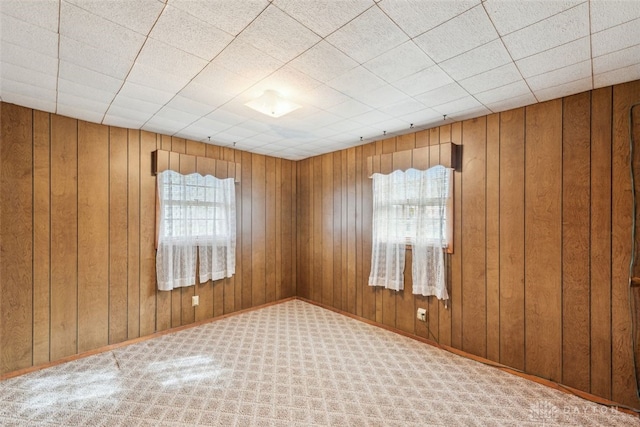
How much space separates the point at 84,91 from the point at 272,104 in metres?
1.54

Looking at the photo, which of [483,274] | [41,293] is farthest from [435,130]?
[41,293]

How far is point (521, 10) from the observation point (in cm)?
148

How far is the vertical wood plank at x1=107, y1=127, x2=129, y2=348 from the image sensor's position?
322 centimetres

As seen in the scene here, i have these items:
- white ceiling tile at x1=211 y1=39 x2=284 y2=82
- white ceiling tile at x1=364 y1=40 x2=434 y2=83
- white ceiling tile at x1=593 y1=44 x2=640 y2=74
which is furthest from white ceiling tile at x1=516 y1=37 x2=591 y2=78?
white ceiling tile at x1=211 y1=39 x2=284 y2=82

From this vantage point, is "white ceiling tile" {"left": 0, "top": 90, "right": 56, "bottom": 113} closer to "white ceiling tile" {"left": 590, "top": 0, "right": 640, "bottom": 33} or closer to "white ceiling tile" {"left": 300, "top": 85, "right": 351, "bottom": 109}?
"white ceiling tile" {"left": 300, "top": 85, "right": 351, "bottom": 109}

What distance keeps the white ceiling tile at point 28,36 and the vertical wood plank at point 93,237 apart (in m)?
1.49

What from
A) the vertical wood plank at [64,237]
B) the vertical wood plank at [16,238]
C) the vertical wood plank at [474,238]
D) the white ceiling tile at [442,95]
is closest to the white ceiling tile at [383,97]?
the white ceiling tile at [442,95]

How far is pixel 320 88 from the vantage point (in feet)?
7.68

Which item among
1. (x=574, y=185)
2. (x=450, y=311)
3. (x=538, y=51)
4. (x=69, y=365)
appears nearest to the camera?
(x=538, y=51)

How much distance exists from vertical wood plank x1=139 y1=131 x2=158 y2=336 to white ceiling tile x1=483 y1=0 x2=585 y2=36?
11.7ft

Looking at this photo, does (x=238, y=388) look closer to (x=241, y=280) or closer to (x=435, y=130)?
(x=241, y=280)

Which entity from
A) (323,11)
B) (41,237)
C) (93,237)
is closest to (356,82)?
(323,11)

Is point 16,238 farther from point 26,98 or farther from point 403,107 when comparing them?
point 403,107

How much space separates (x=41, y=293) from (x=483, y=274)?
14.1 feet
